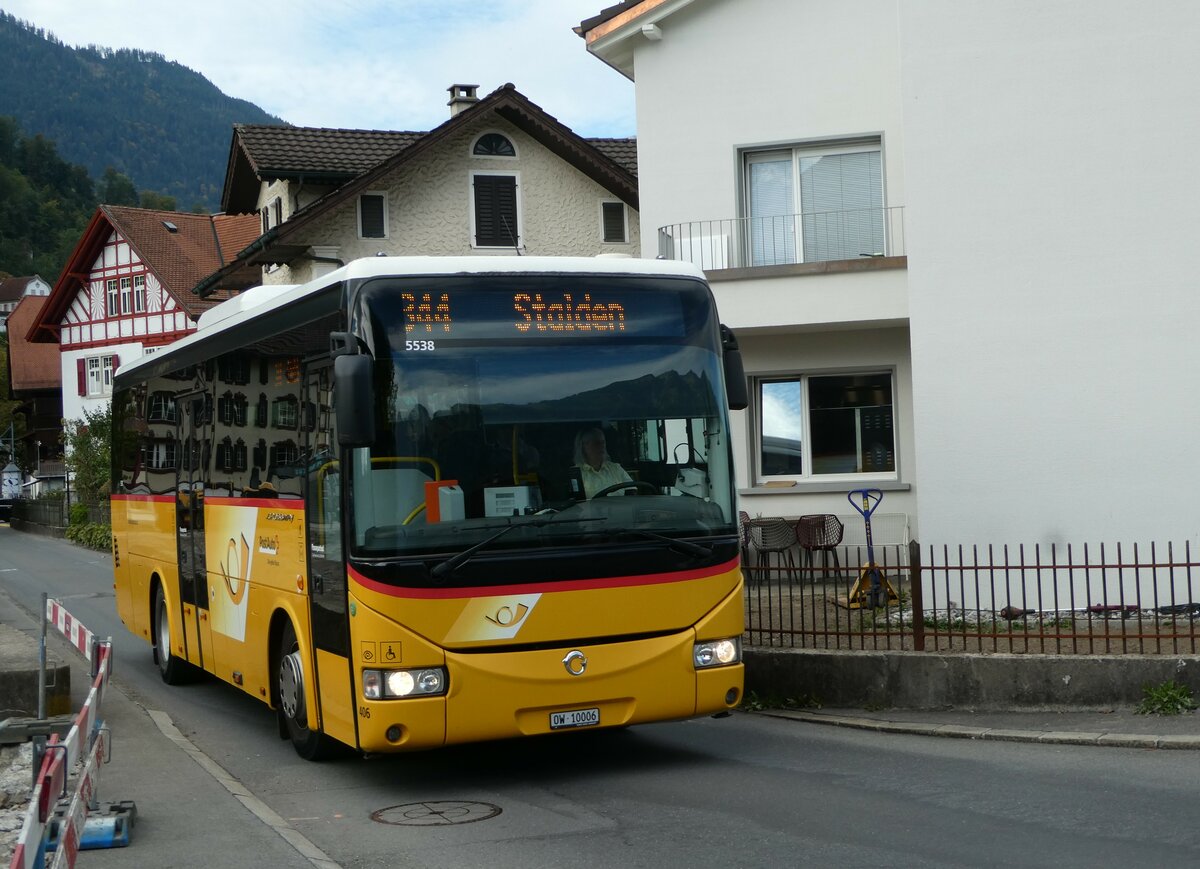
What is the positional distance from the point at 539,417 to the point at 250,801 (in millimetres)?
2724

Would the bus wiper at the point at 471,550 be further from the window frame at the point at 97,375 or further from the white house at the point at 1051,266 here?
the window frame at the point at 97,375

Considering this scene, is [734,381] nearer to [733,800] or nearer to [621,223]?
[733,800]

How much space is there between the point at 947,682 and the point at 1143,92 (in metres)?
6.18

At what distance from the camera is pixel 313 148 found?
35125 millimetres

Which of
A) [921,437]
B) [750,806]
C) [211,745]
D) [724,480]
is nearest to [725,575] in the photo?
[724,480]

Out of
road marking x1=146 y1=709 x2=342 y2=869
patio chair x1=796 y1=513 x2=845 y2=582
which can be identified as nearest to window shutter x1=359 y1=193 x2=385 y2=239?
patio chair x1=796 y1=513 x2=845 y2=582

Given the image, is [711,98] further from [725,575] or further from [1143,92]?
[725,575]

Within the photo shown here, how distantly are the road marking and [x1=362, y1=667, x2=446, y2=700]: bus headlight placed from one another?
2.72 feet

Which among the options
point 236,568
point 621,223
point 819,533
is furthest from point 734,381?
point 621,223

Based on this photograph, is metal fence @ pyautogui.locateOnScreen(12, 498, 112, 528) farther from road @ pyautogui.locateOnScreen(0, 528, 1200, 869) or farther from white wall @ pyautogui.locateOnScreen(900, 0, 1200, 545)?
road @ pyautogui.locateOnScreen(0, 528, 1200, 869)

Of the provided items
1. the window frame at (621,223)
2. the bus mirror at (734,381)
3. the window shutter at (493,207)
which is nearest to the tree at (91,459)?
the window shutter at (493,207)

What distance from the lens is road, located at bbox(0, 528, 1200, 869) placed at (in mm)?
6836

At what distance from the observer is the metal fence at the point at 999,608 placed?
1053 cm

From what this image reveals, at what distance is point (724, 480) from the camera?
8828 mm
